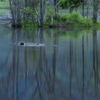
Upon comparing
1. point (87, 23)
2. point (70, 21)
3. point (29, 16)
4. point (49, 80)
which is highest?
point (29, 16)

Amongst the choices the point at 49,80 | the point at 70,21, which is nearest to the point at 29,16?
the point at 70,21

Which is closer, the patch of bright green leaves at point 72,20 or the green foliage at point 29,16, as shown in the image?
the patch of bright green leaves at point 72,20

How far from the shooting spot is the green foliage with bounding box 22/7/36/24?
4184 cm

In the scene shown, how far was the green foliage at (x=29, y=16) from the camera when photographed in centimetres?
4184

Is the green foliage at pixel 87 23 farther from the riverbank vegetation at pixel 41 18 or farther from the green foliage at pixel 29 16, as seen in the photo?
the green foliage at pixel 29 16

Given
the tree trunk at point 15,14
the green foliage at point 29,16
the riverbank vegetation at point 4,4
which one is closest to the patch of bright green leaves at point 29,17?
the green foliage at point 29,16

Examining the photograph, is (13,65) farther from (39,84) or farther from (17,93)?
(17,93)

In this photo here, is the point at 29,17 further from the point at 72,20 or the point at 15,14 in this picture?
the point at 72,20

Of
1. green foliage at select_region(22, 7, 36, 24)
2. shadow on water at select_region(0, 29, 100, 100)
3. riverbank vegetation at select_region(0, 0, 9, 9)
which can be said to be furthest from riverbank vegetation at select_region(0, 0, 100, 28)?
riverbank vegetation at select_region(0, 0, 9, 9)

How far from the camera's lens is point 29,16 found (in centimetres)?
4253

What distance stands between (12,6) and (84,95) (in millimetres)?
38490

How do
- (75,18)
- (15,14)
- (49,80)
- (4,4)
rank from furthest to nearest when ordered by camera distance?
1. (4,4)
2. (75,18)
3. (15,14)
4. (49,80)

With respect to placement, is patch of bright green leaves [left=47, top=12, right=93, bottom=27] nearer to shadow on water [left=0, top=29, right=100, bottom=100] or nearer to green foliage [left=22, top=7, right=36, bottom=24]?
green foliage [left=22, top=7, right=36, bottom=24]

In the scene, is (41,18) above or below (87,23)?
above
